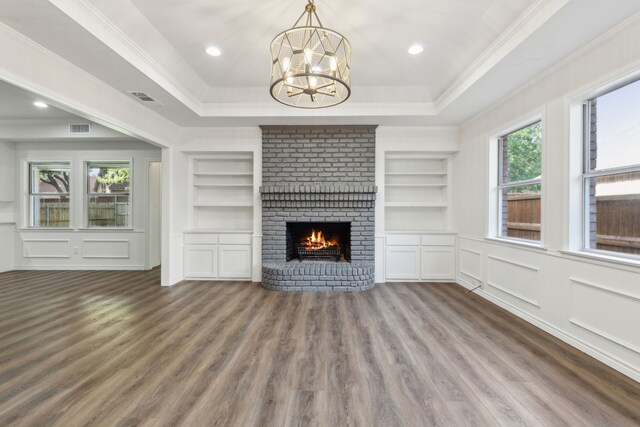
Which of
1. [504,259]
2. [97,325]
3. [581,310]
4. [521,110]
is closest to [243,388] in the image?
[97,325]

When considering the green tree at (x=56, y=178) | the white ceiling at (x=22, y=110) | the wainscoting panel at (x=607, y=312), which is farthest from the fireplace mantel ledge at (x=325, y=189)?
the green tree at (x=56, y=178)

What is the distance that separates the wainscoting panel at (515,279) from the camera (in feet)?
9.77

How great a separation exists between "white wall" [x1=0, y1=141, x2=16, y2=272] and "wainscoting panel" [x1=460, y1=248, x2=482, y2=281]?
8.34 m

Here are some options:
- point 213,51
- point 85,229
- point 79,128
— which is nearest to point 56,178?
point 85,229

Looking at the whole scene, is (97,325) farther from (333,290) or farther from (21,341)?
(333,290)

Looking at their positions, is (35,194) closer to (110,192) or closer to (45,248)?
(45,248)

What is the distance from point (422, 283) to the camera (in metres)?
4.61

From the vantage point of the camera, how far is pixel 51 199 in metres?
5.66

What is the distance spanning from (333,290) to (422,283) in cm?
155

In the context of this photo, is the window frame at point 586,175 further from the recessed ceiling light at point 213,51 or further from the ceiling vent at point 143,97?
the ceiling vent at point 143,97

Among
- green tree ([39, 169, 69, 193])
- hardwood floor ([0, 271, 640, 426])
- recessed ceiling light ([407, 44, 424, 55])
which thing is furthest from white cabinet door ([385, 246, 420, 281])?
green tree ([39, 169, 69, 193])

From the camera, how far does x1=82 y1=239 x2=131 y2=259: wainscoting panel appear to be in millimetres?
5551

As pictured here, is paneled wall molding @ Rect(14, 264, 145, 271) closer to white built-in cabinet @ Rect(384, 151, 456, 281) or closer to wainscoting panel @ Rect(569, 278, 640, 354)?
white built-in cabinet @ Rect(384, 151, 456, 281)

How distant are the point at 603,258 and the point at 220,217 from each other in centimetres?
502
